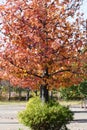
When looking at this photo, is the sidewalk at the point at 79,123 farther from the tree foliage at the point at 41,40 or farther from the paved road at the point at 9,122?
the tree foliage at the point at 41,40

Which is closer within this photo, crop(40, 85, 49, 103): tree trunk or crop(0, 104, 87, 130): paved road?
crop(40, 85, 49, 103): tree trunk

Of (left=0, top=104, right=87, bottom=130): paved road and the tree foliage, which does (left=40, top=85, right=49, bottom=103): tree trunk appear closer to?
the tree foliage

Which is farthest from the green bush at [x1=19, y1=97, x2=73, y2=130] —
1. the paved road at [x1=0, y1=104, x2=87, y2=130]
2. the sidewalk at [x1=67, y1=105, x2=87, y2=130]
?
the sidewalk at [x1=67, y1=105, x2=87, y2=130]

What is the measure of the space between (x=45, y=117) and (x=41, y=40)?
8.46 ft

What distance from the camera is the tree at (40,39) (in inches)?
495

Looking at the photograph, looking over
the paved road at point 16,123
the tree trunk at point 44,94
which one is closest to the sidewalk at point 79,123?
the paved road at point 16,123

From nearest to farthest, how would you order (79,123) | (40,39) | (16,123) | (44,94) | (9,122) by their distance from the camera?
(40,39)
(44,94)
(16,123)
(79,123)
(9,122)

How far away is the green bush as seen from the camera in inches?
512

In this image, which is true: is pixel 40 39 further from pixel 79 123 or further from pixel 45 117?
pixel 79 123

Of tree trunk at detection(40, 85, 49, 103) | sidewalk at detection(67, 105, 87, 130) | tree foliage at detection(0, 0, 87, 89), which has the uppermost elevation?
tree foliage at detection(0, 0, 87, 89)

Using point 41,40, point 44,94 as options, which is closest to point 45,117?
point 44,94

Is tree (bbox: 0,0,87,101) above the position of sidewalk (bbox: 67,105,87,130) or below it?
above

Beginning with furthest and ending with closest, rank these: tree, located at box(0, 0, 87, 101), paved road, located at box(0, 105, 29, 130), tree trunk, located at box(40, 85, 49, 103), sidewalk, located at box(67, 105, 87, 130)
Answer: sidewalk, located at box(67, 105, 87, 130)
paved road, located at box(0, 105, 29, 130)
tree trunk, located at box(40, 85, 49, 103)
tree, located at box(0, 0, 87, 101)

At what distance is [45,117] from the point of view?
510 inches
